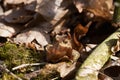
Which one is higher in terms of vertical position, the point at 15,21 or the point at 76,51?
the point at 15,21

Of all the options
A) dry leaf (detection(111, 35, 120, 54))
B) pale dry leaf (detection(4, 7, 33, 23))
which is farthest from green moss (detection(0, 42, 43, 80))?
dry leaf (detection(111, 35, 120, 54))

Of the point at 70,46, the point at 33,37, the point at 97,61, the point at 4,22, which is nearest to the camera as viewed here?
the point at 97,61

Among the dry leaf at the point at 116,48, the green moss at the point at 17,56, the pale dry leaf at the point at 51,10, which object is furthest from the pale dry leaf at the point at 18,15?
the dry leaf at the point at 116,48

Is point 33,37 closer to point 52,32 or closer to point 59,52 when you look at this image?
point 52,32

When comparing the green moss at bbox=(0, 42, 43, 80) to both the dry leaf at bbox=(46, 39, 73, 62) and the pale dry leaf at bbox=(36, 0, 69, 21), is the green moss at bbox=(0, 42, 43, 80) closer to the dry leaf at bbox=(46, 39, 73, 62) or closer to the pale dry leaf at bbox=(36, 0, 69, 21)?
the dry leaf at bbox=(46, 39, 73, 62)

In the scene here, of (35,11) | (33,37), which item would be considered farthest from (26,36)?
(35,11)

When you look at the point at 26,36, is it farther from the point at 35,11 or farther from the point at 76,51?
the point at 76,51
